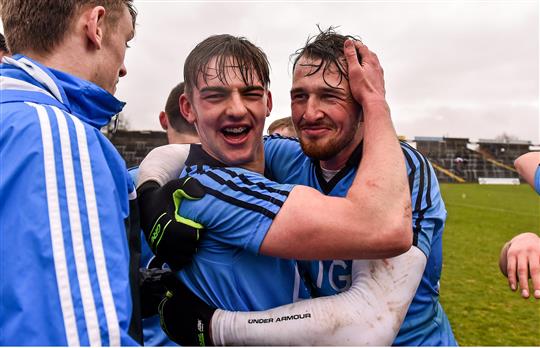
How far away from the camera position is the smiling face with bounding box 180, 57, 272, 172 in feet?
6.41

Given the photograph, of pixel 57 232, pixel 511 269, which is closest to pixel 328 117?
pixel 511 269

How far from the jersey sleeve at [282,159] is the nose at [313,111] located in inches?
12.2

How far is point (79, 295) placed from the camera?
114 cm

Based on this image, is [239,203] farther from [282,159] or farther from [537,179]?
[537,179]

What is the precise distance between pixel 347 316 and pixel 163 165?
1102 millimetres

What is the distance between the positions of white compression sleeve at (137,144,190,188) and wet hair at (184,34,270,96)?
34 centimetres

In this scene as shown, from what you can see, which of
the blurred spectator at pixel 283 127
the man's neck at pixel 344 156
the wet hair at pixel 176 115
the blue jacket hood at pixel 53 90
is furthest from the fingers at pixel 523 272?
the blurred spectator at pixel 283 127

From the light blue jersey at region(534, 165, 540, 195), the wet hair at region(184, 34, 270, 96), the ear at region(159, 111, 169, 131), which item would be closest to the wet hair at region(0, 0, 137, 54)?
the wet hair at region(184, 34, 270, 96)

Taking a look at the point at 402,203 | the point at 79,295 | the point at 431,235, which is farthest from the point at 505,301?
the point at 79,295

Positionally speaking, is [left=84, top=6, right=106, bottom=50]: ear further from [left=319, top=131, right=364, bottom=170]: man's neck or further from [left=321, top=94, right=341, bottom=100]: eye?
[left=319, top=131, right=364, bottom=170]: man's neck

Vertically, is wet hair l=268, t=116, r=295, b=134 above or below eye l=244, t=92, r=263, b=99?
above

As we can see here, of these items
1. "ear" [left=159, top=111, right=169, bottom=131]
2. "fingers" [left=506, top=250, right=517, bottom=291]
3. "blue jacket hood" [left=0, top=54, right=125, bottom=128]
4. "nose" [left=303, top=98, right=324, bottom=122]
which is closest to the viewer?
"blue jacket hood" [left=0, top=54, right=125, bottom=128]

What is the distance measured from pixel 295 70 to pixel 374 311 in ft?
3.67

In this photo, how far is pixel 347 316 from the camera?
1.59m
